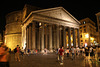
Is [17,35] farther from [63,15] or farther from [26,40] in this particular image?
[63,15]

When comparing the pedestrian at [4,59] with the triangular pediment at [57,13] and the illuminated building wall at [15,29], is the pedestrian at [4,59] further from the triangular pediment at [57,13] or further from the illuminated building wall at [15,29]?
the illuminated building wall at [15,29]

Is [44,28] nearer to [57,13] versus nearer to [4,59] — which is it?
[57,13]

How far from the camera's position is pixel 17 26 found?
41.5 metres

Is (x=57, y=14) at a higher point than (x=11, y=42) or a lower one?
higher

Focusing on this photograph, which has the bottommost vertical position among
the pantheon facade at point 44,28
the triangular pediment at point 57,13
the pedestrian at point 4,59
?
the pedestrian at point 4,59

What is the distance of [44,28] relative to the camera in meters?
35.3

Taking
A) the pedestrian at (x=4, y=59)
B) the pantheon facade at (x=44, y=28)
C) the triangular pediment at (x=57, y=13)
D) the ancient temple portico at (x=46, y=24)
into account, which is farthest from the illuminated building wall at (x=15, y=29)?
the pedestrian at (x=4, y=59)

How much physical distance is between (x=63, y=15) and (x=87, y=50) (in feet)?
74.3

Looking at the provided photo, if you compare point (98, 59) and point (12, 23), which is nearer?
point (98, 59)

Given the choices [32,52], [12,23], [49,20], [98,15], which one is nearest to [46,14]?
[49,20]

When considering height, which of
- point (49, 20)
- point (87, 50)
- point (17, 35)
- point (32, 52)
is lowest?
point (32, 52)

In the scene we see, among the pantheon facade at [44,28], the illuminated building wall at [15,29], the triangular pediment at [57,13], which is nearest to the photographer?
the pantheon facade at [44,28]

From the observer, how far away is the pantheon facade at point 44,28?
26.0 meters

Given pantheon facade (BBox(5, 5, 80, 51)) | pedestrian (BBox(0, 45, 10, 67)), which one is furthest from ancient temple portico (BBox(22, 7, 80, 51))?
pedestrian (BBox(0, 45, 10, 67))
